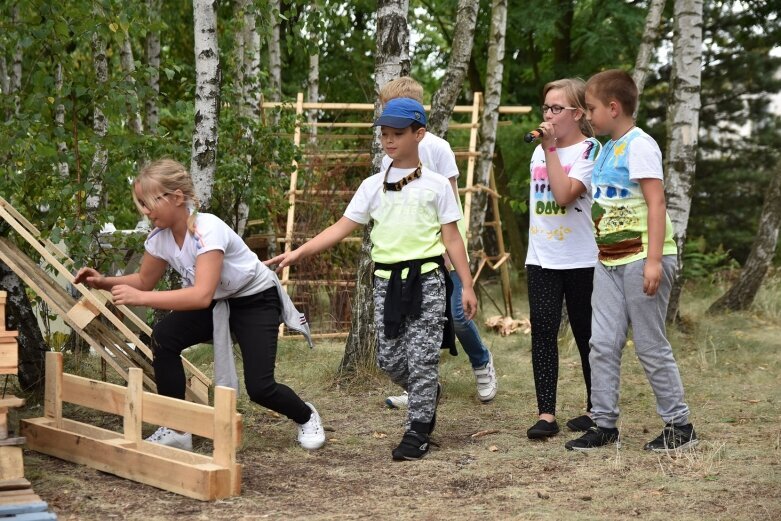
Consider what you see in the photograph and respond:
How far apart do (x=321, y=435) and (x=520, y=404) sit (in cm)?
168

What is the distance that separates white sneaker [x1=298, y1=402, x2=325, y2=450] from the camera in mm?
5156

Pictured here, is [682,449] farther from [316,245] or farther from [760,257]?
[760,257]

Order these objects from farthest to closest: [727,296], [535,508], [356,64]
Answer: [356,64] → [727,296] → [535,508]

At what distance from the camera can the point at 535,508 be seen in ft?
13.2

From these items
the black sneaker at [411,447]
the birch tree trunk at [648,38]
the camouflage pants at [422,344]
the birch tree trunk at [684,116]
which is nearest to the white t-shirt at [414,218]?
the camouflage pants at [422,344]

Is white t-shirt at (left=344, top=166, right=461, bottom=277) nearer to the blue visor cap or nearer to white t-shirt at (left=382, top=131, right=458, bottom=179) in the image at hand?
the blue visor cap

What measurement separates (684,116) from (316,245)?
4.76 m

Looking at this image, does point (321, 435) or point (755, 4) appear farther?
point (755, 4)

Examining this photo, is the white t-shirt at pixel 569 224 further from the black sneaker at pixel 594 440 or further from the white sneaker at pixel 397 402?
the white sneaker at pixel 397 402

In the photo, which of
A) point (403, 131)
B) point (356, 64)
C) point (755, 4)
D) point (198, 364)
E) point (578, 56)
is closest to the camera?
point (403, 131)

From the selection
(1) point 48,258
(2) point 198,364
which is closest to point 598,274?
(1) point 48,258

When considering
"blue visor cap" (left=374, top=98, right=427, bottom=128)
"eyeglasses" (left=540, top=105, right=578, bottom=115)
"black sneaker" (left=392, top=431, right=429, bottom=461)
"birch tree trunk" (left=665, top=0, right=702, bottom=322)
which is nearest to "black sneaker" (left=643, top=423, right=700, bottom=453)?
"black sneaker" (left=392, top=431, right=429, bottom=461)

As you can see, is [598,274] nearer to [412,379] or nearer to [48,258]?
[412,379]

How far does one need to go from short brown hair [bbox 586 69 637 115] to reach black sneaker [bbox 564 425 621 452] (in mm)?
1589
